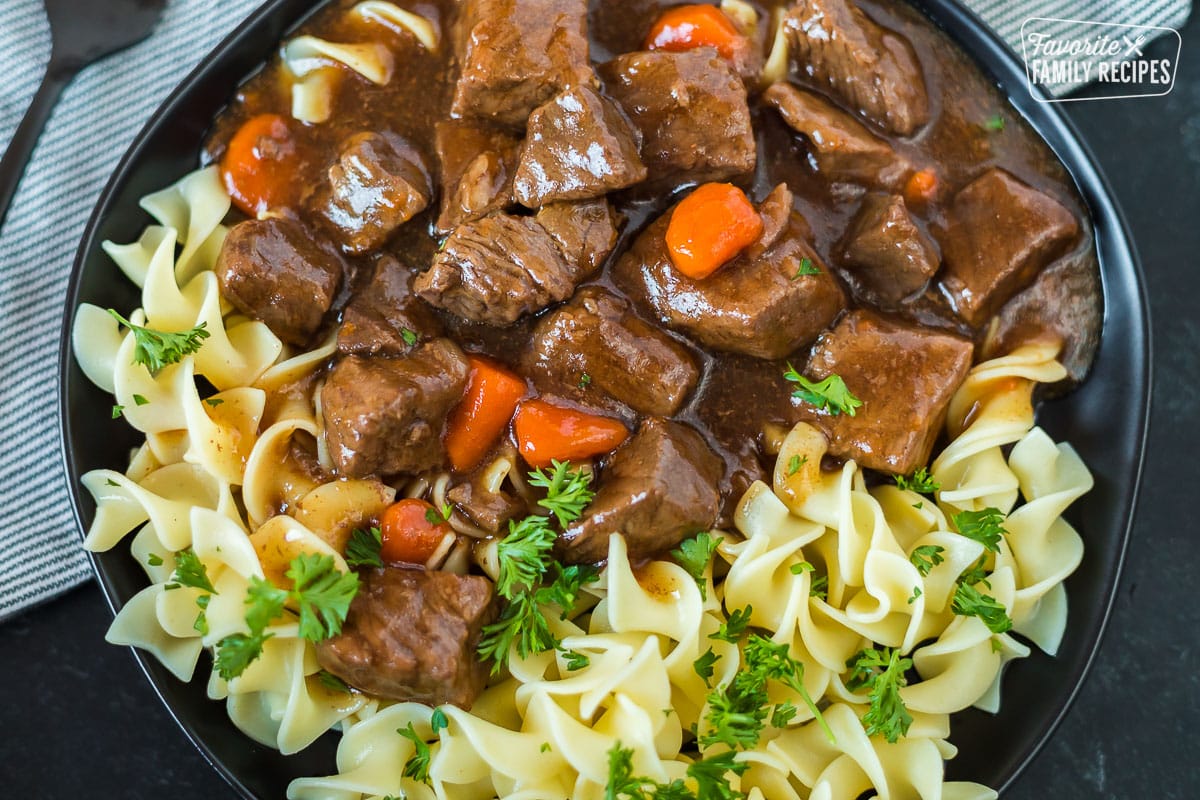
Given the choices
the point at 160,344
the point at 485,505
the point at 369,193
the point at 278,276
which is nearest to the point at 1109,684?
the point at 485,505

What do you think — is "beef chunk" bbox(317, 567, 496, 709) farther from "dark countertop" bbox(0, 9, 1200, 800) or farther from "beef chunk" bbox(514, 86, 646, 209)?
"beef chunk" bbox(514, 86, 646, 209)

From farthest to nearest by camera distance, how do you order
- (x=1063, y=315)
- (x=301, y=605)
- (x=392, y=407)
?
1. (x=1063, y=315)
2. (x=392, y=407)
3. (x=301, y=605)

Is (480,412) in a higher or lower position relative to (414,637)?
higher

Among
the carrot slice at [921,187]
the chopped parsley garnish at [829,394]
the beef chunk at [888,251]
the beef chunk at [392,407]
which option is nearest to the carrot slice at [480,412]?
the beef chunk at [392,407]

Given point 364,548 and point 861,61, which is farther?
point 861,61

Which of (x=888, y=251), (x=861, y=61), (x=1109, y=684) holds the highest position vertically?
(x=861, y=61)

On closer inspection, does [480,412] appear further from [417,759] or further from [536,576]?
[417,759]
